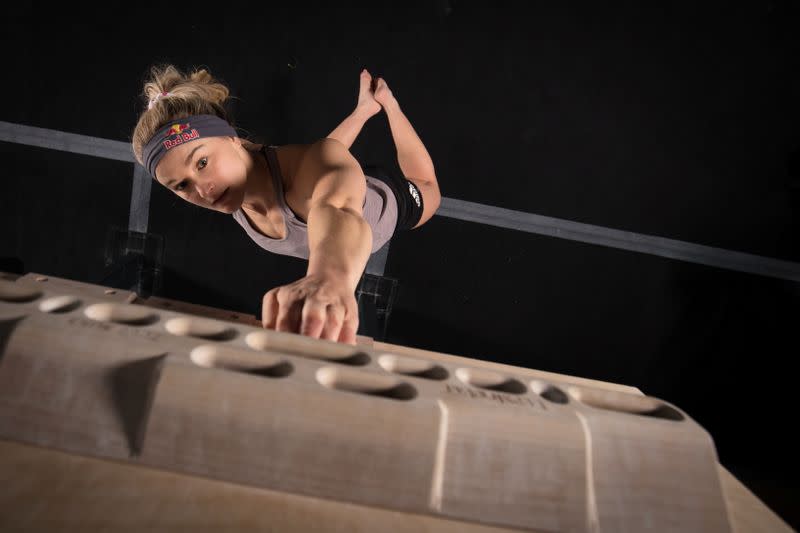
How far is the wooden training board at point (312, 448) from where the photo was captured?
1.29 ft

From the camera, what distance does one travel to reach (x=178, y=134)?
1.31 m

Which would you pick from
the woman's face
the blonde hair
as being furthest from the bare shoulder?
the blonde hair

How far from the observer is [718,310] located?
207cm

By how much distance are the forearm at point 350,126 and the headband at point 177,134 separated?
0.55 meters

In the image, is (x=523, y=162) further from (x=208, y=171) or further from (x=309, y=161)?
(x=208, y=171)

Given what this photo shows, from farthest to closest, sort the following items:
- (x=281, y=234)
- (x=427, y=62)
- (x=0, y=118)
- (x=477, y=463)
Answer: (x=0, y=118)
(x=427, y=62)
(x=281, y=234)
(x=477, y=463)

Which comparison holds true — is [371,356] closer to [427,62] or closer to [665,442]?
[665,442]

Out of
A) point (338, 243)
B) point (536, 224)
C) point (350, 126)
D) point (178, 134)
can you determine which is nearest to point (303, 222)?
point (178, 134)

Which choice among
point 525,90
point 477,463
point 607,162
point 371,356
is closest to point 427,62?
point 525,90

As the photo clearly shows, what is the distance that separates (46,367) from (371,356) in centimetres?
29

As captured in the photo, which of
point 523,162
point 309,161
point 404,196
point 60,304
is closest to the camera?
point 60,304

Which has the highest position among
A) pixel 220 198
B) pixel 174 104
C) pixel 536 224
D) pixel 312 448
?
pixel 174 104

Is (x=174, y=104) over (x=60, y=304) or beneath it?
over

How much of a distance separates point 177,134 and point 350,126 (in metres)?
0.68
